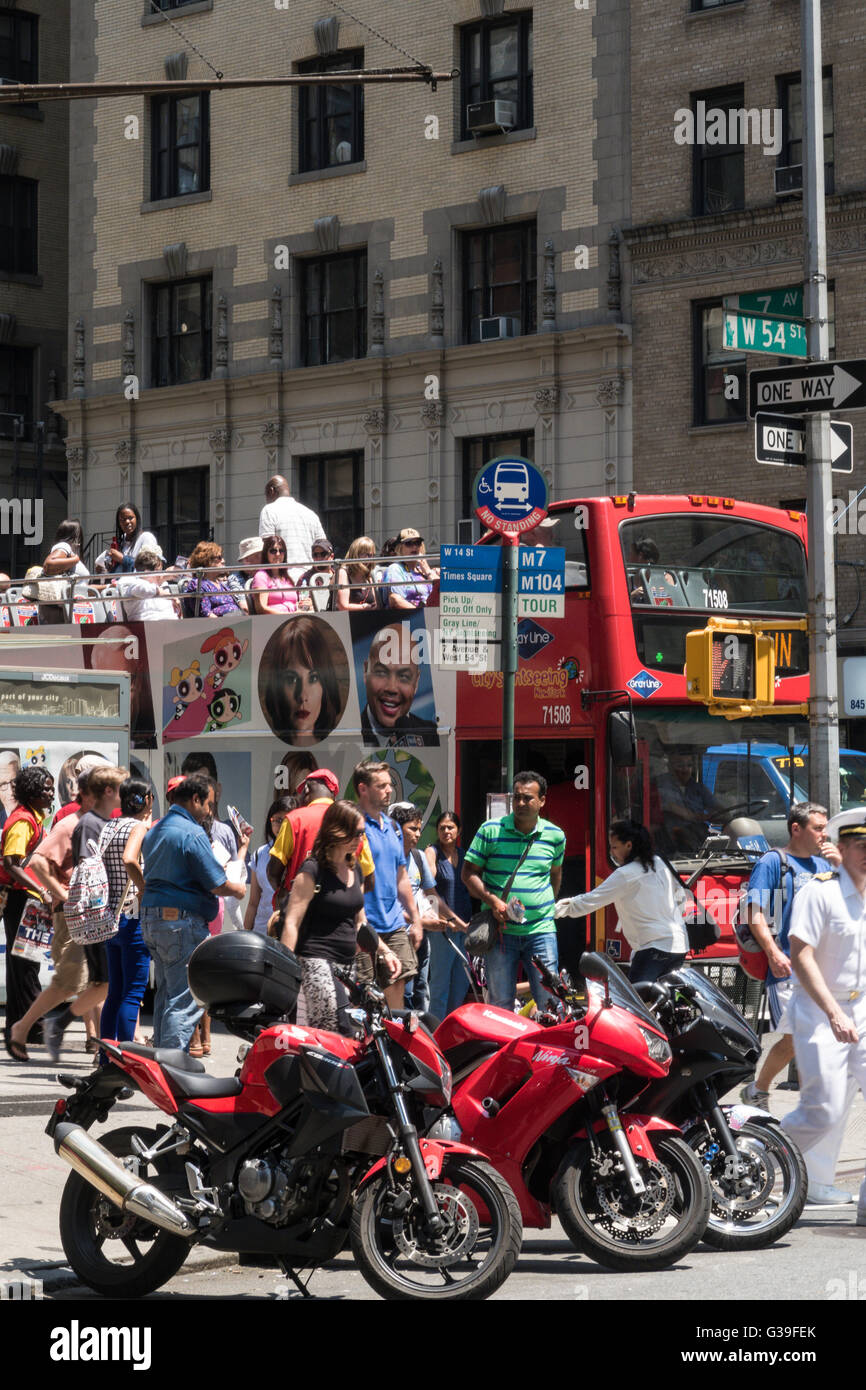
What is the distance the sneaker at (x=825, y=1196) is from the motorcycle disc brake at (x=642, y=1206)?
163 centimetres

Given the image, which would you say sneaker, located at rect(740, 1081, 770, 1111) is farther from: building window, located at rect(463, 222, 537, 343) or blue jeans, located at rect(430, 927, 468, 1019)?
building window, located at rect(463, 222, 537, 343)

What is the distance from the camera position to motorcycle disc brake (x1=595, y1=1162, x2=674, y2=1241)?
7.79m

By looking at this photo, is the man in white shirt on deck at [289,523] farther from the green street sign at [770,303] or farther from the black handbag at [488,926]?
the black handbag at [488,926]

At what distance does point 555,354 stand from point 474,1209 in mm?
24610

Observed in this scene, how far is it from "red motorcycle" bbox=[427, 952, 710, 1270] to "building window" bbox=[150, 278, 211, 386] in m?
28.7

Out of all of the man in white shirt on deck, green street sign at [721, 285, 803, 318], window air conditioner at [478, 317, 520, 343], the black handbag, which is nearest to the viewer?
the black handbag

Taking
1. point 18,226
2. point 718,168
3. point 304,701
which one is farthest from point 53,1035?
point 18,226

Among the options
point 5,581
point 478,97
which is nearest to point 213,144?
point 478,97

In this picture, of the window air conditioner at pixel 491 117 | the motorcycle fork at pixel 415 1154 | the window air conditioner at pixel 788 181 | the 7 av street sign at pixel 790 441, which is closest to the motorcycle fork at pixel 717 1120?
the motorcycle fork at pixel 415 1154

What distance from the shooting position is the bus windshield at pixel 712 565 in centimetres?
1545

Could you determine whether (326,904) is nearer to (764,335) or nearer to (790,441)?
(790,441)

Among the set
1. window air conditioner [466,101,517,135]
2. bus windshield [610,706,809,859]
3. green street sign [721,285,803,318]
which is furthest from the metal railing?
window air conditioner [466,101,517,135]

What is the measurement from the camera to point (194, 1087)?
7379 millimetres
